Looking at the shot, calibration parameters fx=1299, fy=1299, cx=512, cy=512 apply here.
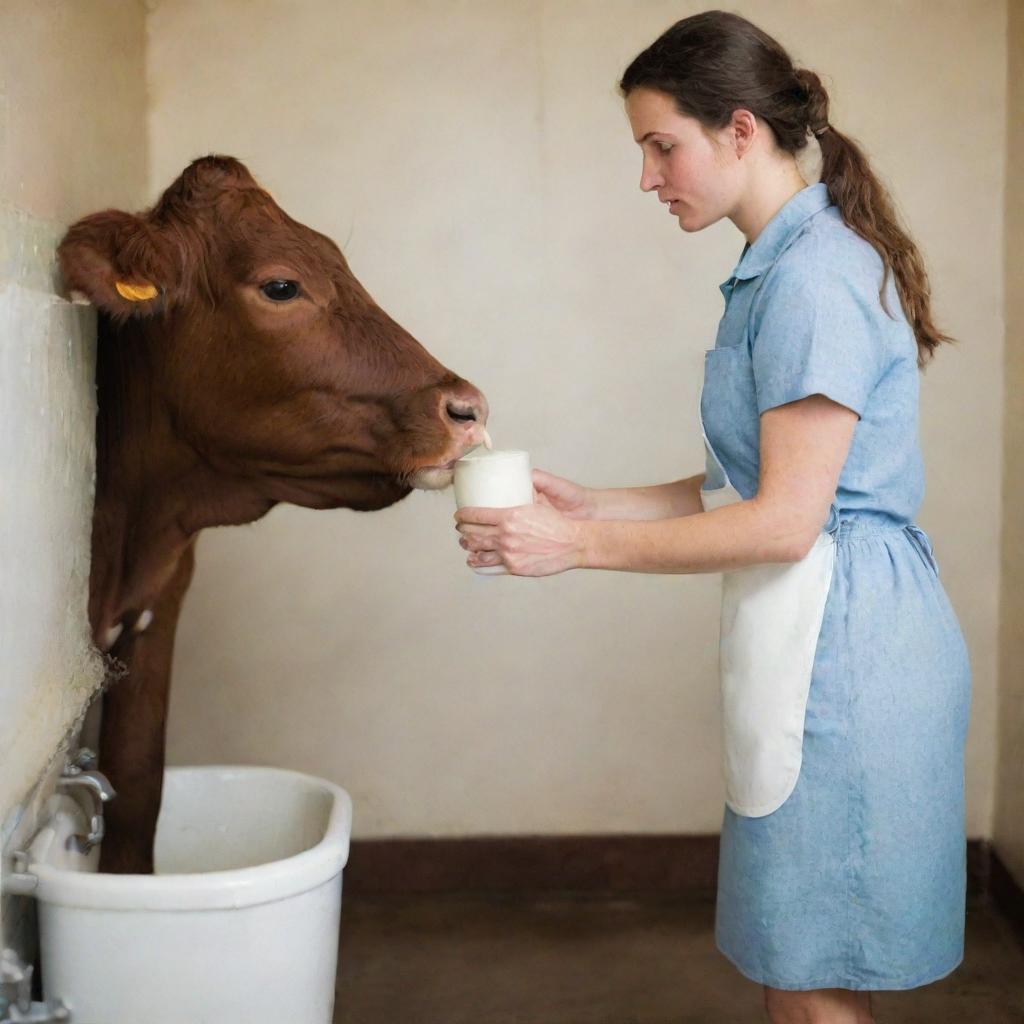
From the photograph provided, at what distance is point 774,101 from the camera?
1511mm

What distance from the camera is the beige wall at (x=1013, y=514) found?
2.66 meters

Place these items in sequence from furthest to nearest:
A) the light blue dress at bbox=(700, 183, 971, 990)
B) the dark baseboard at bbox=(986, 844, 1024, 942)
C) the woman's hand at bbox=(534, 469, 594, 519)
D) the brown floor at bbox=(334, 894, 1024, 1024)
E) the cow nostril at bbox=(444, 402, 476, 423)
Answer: the dark baseboard at bbox=(986, 844, 1024, 942) → the brown floor at bbox=(334, 894, 1024, 1024) → the woman's hand at bbox=(534, 469, 594, 519) → the cow nostril at bbox=(444, 402, 476, 423) → the light blue dress at bbox=(700, 183, 971, 990)

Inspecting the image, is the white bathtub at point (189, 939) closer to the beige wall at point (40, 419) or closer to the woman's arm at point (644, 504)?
the beige wall at point (40, 419)

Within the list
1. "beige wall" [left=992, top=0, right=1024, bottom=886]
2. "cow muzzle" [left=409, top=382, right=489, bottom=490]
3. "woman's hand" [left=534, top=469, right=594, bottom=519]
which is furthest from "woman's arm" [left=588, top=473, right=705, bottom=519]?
"beige wall" [left=992, top=0, right=1024, bottom=886]

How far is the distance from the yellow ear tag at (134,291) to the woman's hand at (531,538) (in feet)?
1.72

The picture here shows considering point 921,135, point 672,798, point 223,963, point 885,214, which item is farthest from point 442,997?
point 921,135

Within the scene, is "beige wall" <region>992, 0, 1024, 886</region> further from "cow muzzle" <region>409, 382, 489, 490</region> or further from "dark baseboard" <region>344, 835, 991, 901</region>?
"cow muzzle" <region>409, 382, 489, 490</region>

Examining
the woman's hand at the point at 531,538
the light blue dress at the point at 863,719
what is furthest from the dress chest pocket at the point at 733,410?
the woman's hand at the point at 531,538

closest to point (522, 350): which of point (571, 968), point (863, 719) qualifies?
point (571, 968)

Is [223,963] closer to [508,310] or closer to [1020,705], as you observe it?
[508,310]

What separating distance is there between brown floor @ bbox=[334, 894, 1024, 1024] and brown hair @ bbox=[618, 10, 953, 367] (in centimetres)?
145

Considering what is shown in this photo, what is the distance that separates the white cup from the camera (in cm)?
145

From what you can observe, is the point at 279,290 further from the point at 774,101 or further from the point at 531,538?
the point at 774,101

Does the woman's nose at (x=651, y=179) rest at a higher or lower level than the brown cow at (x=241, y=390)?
higher
